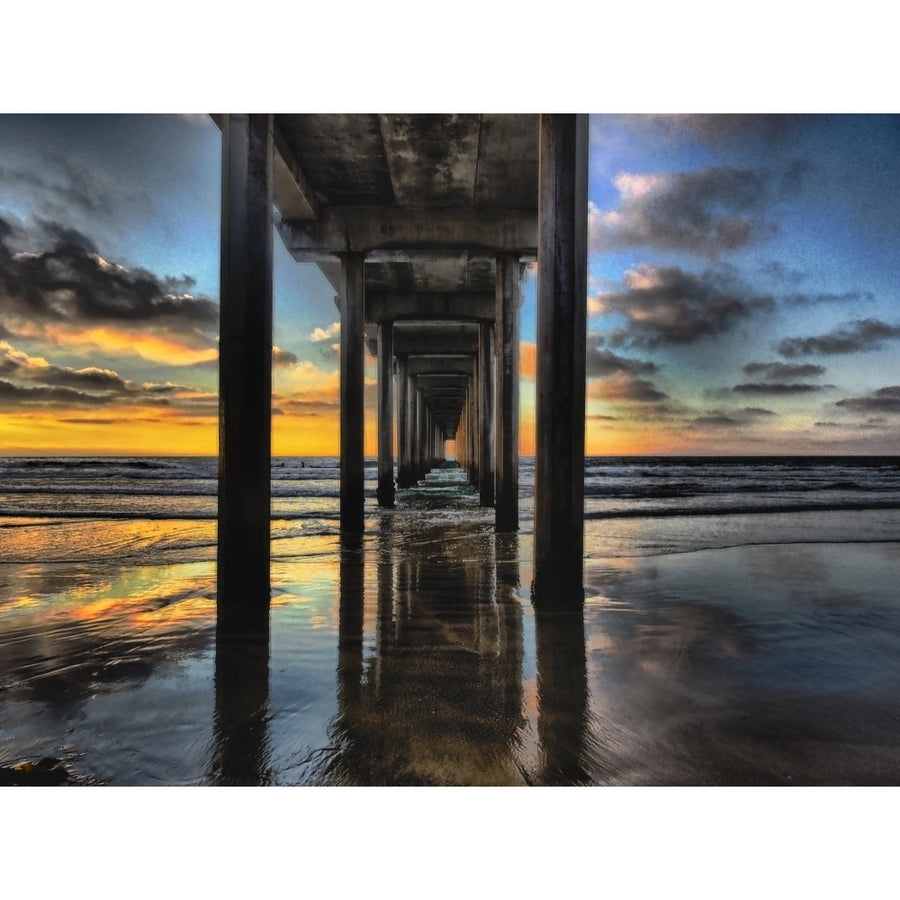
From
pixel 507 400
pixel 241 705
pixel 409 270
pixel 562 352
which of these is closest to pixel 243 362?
pixel 562 352

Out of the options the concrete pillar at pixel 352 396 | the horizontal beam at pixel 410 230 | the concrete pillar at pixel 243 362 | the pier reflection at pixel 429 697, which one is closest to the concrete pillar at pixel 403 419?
the concrete pillar at pixel 352 396

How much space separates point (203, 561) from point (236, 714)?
4897mm

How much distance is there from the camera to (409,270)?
14.0 m

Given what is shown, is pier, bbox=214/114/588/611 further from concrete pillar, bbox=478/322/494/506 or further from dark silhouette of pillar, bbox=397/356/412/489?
dark silhouette of pillar, bbox=397/356/412/489

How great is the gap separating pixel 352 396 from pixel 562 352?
6041 millimetres

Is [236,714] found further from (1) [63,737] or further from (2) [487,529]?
(2) [487,529]

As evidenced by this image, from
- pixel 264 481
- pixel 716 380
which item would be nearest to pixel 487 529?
pixel 264 481

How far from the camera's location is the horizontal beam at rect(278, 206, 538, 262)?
10344 millimetres

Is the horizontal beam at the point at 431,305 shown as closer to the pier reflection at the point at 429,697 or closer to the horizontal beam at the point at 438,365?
the horizontal beam at the point at 438,365

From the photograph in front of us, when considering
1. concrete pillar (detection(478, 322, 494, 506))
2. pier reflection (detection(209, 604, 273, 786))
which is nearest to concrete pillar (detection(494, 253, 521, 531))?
concrete pillar (detection(478, 322, 494, 506))

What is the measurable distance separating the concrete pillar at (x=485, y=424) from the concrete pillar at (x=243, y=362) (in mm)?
9585

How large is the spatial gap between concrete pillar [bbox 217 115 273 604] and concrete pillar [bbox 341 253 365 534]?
16.2 feet

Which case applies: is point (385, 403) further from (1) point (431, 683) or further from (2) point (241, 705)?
(2) point (241, 705)

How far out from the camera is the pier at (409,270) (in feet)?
15.6
